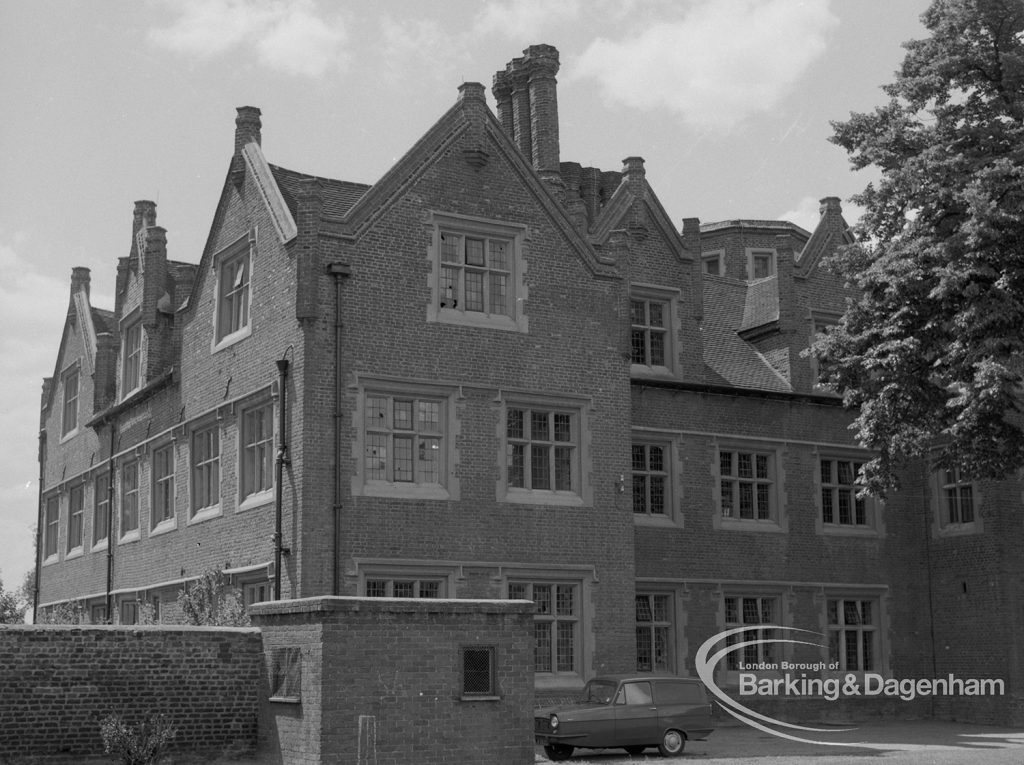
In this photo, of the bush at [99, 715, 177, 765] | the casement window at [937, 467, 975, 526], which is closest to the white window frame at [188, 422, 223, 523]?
the bush at [99, 715, 177, 765]

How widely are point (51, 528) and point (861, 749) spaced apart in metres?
24.9

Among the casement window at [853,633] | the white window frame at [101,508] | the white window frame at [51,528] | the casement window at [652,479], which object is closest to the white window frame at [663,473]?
the casement window at [652,479]

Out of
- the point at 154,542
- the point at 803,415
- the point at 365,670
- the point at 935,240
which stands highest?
the point at 935,240

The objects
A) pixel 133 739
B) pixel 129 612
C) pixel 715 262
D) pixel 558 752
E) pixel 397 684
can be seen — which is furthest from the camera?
pixel 715 262

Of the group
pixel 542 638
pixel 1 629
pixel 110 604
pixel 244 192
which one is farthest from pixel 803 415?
pixel 1 629

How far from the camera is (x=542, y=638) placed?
84.2 ft

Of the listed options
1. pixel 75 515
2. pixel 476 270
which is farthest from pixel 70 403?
pixel 476 270

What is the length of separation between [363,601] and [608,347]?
10822 millimetres

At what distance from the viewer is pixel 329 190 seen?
92.2ft

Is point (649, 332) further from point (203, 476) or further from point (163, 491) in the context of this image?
point (163, 491)

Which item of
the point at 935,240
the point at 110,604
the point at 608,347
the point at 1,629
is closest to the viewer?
the point at 1,629

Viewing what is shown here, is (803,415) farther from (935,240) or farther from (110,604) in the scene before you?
(110,604)

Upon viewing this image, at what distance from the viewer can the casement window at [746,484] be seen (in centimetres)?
3141

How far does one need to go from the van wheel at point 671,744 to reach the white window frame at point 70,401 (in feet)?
71.6
